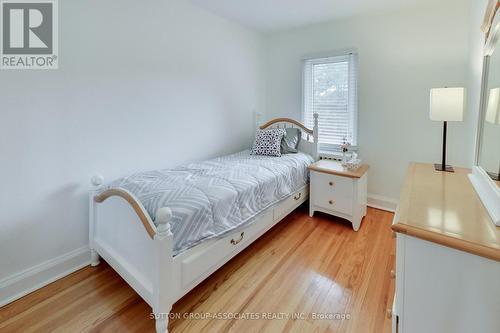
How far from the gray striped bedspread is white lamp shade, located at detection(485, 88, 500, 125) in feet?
4.82

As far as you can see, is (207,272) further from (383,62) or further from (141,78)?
(383,62)

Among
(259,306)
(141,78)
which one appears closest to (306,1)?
(141,78)

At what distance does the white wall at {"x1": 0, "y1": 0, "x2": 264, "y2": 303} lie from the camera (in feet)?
5.41

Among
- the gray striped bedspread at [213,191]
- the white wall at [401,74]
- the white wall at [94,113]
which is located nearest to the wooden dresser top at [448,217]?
the gray striped bedspread at [213,191]

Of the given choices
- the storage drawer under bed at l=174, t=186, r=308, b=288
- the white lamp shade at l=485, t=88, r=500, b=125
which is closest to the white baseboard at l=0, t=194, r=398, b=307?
the storage drawer under bed at l=174, t=186, r=308, b=288

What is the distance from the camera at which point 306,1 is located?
2611 mm

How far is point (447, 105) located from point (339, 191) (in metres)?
1.17

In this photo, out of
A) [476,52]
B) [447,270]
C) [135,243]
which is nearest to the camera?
[447,270]

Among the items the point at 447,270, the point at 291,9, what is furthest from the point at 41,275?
the point at 291,9

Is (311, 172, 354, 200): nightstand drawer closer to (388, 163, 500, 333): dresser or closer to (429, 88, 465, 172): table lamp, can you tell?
(429, 88, 465, 172): table lamp

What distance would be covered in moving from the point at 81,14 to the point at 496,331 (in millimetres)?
2848

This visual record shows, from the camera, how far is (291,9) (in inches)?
111

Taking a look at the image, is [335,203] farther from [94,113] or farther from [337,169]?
[94,113]

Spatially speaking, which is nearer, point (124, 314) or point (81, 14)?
point (124, 314)
